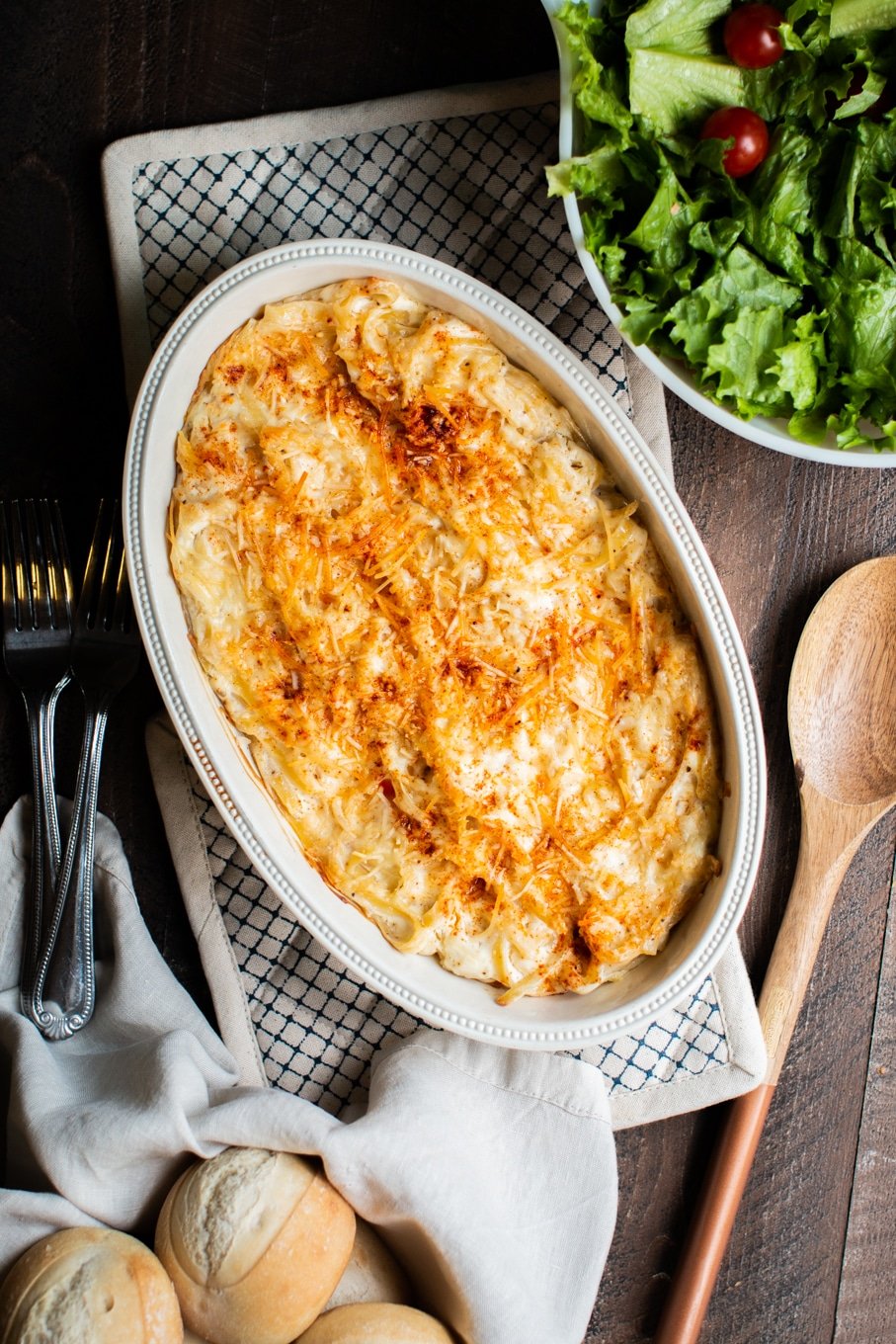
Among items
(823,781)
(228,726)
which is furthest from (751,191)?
(228,726)

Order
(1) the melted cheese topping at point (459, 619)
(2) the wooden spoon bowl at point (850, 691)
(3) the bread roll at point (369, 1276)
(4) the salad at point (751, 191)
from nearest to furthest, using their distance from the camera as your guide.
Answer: (4) the salad at point (751, 191)
(1) the melted cheese topping at point (459, 619)
(3) the bread roll at point (369, 1276)
(2) the wooden spoon bowl at point (850, 691)

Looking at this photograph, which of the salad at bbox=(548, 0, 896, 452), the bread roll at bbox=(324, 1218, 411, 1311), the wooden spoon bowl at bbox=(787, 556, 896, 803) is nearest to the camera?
the salad at bbox=(548, 0, 896, 452)

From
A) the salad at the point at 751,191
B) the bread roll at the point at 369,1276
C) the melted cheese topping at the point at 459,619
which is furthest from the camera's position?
the bread roll at the point at 369,1276

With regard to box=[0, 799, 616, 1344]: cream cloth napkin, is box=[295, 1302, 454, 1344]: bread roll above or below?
below

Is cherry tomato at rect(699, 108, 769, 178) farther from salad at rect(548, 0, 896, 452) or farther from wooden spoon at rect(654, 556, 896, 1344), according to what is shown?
wooden spoon at rect(654, 556, 896, 1344)

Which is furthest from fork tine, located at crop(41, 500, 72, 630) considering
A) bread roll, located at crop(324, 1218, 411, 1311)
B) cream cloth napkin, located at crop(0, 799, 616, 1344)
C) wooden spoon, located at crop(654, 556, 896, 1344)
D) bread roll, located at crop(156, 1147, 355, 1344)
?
wooden spoon, located at crop(654, 556, 896, 1344)

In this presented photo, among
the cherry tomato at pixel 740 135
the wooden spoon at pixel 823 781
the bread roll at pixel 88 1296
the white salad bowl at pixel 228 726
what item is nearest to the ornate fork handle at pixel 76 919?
the white salad bowl at pixel 228 726

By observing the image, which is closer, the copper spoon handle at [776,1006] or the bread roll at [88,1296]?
the bread roll at [88,1296]

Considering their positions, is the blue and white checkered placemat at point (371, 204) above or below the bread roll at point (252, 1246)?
above

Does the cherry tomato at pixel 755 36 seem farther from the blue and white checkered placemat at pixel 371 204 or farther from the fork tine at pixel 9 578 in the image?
the fork tine at pixel 9 578
